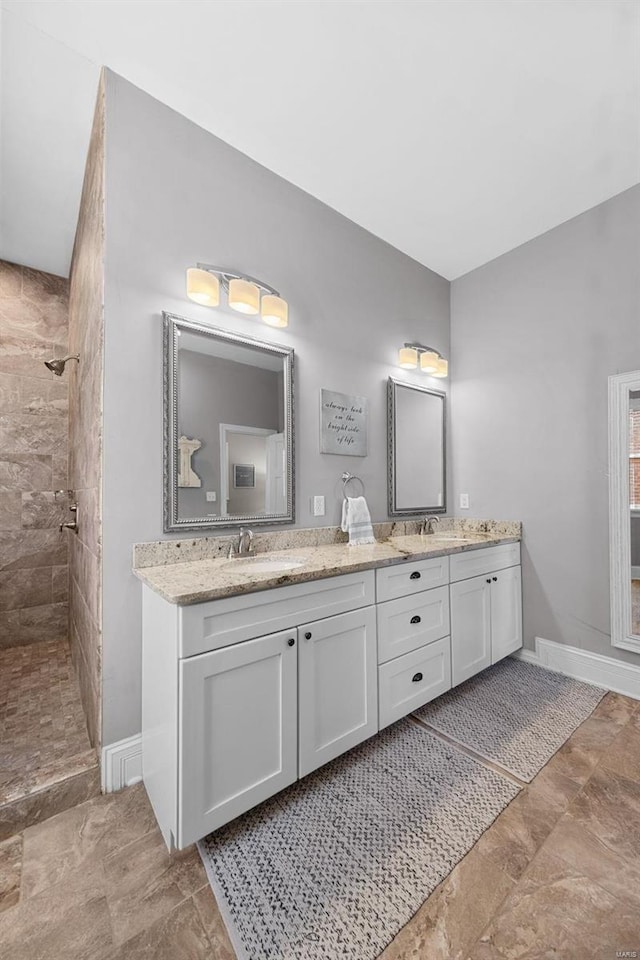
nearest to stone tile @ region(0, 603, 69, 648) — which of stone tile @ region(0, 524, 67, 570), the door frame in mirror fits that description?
stone tile @ region(0, 524, 67, 570)

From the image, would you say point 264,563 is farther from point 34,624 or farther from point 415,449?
point 34,624

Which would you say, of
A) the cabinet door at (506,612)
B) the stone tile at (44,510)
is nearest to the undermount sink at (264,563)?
the cabinet door at (506,612)

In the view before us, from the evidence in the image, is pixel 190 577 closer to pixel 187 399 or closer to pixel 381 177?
pixel 187 399

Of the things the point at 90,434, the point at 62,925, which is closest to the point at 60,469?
the point at 90,434

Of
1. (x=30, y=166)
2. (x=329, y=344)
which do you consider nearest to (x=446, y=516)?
(x=329, y=344)

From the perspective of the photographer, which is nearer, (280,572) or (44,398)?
(280,572)

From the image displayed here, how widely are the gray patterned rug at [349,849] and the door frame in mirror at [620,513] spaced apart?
49.1 inches

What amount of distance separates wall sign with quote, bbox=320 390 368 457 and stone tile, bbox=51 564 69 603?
2186mm

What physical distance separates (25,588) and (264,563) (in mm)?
2074

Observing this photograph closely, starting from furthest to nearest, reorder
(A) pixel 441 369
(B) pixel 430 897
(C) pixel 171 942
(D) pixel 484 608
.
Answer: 1. (A) pixel 441 369
2. (D) pixel 484 608
3. (B) pixel 430 897
4. (C) pixel 171 942

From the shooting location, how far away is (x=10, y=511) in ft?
8.65

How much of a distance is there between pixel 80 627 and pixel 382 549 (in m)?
1.66

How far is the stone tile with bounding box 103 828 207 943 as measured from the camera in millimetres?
1036

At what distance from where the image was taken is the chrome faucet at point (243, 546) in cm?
179
